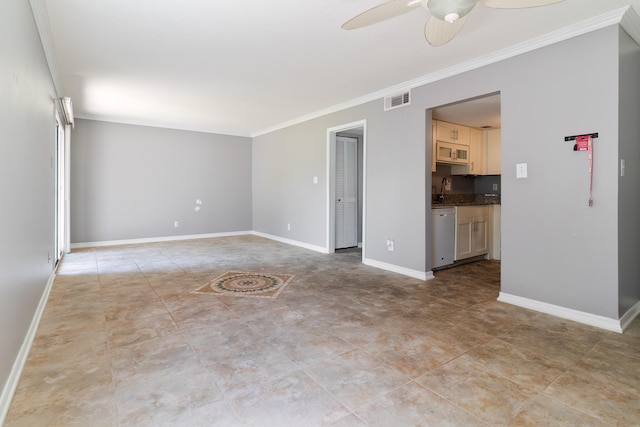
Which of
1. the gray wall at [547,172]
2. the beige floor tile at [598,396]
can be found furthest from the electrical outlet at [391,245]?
the beige floor tile at [598,396]

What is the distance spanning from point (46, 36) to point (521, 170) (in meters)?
4.38

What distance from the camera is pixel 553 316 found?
2783 mm

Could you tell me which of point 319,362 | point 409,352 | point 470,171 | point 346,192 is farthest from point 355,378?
point 470,171

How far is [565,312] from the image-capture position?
2.75 metres

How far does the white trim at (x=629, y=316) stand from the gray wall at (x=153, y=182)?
22.4ft

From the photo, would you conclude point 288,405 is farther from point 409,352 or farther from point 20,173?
point 20,173

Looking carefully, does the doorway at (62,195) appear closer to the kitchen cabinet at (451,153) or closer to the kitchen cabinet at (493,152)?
the kitchen cabinet at (451,153)

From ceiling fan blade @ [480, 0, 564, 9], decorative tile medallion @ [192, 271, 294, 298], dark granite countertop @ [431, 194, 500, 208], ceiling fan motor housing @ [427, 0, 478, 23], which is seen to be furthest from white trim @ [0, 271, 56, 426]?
dark granite countertop @ [431, 194, 500, 208]

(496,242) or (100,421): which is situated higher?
(496,242)

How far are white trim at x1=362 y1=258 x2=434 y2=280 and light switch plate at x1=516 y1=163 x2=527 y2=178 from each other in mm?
1532

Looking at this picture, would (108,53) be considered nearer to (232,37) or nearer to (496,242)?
(232,37)

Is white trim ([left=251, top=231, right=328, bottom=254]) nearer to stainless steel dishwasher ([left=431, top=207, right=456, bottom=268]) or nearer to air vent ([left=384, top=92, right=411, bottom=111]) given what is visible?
stainless steel dishwasher ([left=431, top=207, right=456, bottom=268])

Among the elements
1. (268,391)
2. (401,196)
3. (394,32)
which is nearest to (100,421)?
(268,391)

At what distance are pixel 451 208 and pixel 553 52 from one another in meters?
2.18
